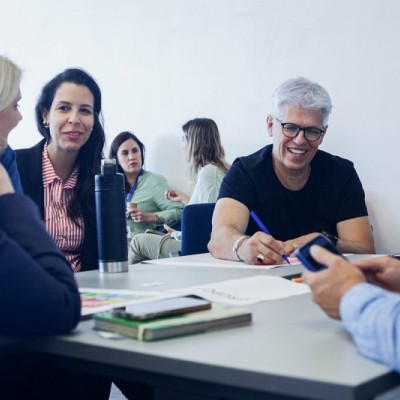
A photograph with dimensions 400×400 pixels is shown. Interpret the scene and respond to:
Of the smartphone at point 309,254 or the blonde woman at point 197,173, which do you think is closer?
the smartphone at point 309,254

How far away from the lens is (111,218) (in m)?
2.08

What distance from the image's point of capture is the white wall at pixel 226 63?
3.85 meters

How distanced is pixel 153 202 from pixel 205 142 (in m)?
1.11

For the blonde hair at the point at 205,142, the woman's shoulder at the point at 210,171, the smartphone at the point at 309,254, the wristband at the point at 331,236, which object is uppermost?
the blonde hair at the point at 205,142

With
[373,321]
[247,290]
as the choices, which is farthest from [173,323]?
[247,290]

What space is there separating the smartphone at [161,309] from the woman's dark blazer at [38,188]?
1.21 m

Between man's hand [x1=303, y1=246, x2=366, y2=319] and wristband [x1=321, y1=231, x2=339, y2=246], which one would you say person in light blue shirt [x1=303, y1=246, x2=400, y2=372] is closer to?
man's hand [x1=303, y1=246, x2=366, y2=319]

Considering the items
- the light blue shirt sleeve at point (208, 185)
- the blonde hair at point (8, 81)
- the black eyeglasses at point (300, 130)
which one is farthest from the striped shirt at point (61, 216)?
the light blue shirt sleeve at point (208, 185)

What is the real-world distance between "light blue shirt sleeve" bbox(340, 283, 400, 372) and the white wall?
2776 millimetres

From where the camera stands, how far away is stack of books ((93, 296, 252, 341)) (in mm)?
1204

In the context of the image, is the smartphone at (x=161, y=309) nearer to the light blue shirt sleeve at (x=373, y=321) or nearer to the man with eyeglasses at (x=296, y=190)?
the light blue shirt sleeve at (x=373, y=321)

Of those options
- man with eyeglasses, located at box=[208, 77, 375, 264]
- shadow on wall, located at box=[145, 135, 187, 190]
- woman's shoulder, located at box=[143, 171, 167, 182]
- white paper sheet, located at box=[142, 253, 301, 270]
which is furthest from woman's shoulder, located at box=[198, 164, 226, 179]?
white paper sheet, located at box=[142, 253, 301, 270]

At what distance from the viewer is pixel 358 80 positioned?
3.88 m

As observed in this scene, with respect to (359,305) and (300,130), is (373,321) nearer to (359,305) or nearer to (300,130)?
(359,305)
